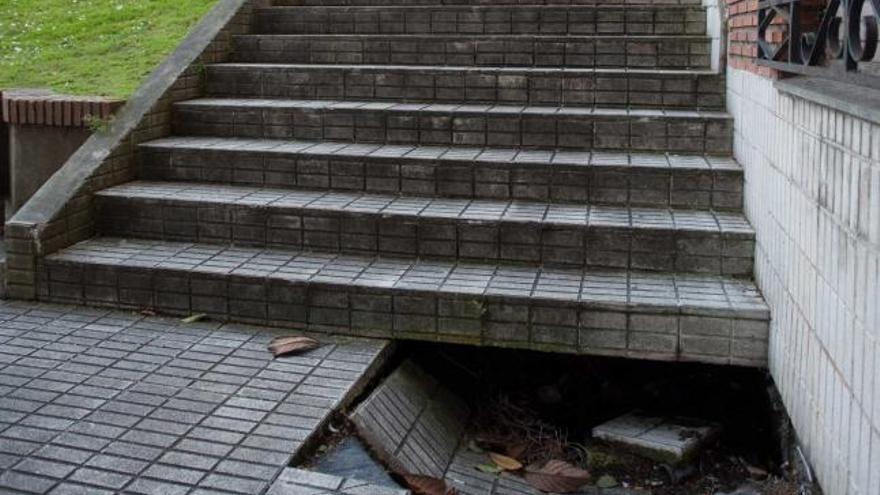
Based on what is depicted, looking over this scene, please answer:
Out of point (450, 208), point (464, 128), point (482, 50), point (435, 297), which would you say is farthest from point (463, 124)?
point (435, 297)

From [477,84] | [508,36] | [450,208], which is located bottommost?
[450,208]

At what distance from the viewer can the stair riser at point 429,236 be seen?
198 inches

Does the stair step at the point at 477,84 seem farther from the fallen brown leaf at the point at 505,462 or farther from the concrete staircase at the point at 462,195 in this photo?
the fallen brown leaf at the point at 505,462

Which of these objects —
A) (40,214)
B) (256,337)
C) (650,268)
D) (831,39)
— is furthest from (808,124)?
(40,214)

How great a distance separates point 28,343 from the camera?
15.8 ft

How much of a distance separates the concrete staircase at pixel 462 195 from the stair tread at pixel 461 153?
0.02 metres

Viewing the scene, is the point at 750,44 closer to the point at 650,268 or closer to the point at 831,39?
the point at 650,268

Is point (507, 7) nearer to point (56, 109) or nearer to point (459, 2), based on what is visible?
point (459, 2)

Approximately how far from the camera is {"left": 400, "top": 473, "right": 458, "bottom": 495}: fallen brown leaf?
3.72 meters

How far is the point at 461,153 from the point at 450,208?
579 mm

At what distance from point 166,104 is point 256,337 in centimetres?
235

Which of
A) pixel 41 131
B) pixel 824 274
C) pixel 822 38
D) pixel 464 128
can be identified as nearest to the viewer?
pixel 822 38

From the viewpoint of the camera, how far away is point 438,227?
5281 mm

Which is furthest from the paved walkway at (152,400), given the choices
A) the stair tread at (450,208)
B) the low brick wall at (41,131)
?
the low brick wall at (41,131)
